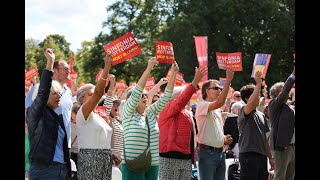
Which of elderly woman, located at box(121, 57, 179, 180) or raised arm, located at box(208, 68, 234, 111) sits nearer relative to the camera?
elderly woman, located at box(121, 57, 179, 180)

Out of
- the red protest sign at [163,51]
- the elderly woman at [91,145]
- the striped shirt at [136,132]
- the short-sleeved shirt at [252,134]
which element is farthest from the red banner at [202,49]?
the elderly woman at [91,145]

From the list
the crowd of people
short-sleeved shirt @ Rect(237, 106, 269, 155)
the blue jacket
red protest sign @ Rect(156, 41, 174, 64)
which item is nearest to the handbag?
the crowd of people

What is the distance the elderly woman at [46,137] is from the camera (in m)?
6.16

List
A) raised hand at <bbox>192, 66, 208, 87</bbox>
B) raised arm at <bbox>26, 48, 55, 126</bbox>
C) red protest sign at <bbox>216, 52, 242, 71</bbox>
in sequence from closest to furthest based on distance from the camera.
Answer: raised arm at <bbox>26, 48, 55, 126</bbox> < raised hand at <bbox>192, 66, 208, 87</bbox> < red protest sign at <bbox>216, 52, 242, 71</bbox>

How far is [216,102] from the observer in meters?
8.60

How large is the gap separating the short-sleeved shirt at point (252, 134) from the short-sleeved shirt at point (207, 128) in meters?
0.32

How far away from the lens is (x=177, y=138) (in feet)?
27.8

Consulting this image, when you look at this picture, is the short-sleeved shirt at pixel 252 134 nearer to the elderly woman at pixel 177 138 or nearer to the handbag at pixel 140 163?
the elderly woman at pixel 177 138

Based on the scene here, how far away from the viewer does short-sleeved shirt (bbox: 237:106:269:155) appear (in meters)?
→ 8.51

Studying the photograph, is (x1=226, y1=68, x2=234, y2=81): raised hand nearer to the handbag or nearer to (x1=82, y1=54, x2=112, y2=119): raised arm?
the handbag

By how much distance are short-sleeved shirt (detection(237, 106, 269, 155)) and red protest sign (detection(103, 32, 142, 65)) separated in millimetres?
1612
